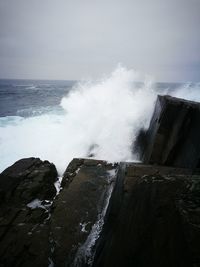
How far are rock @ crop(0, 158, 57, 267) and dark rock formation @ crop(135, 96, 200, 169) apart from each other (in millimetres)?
2768

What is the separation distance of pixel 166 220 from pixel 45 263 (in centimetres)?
204

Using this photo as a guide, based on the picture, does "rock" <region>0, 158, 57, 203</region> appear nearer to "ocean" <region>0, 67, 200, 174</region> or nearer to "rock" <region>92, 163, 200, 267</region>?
"ocean" <region>0, 67, 200, 174</region>

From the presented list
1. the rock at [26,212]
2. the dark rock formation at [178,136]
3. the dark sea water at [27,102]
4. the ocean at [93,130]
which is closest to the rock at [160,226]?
the rock at [26,212]

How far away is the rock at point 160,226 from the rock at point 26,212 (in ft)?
3.83

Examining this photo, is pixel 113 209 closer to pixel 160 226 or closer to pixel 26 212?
pixel 160 226

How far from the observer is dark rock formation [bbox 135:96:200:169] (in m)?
3.67

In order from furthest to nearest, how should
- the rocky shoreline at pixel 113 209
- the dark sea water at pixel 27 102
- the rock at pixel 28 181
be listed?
1. the dark sea water at pixel 27 102
2. the rock at pixel 28 181
3. the rocky shoreline at pixel 113 209

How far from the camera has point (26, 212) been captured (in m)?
3.61

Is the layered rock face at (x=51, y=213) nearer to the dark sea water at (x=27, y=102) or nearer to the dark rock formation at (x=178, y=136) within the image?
the dark rock formation at (x=178, y=136)

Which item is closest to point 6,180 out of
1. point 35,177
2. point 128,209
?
point 35,177

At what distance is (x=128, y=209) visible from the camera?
2.18m

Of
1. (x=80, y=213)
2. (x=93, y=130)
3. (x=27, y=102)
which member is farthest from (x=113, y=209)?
(x=27, y=102)

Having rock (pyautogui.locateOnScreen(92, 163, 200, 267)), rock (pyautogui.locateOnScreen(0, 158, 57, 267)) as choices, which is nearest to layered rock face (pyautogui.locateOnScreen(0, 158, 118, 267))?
rock (pyautogui.locateOnScreen(0, 158, 57, 267))

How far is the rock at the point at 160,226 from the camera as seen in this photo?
1301mm
